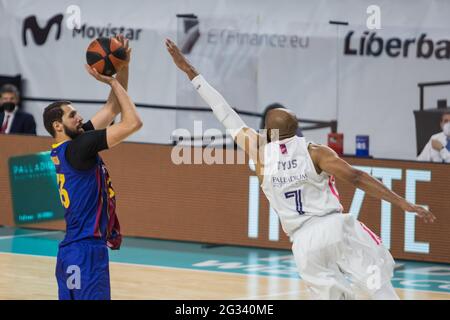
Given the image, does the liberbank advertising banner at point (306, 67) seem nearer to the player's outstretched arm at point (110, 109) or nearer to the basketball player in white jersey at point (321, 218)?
the player's outstretched arm at point (110, 109)

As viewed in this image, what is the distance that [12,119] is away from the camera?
17.4m

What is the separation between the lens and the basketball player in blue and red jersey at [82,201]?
28.1 ft

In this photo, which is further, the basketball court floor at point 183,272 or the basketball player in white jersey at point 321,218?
the basketball court floor at point 183,272

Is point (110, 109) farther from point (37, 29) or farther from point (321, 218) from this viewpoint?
point (37, 29)

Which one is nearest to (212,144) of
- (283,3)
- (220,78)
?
(220,78)

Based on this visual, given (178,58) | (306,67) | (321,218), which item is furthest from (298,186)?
(306,67)

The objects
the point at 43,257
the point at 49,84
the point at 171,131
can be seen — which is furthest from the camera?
the point at 49,84

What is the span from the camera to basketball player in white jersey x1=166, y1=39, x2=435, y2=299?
8.82 m

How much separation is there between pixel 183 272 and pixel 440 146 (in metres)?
4.28

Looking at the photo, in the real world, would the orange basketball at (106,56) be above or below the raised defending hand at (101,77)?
above

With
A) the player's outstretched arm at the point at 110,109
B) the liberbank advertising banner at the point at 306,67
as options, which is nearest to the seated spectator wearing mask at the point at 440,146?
the liberbank advertising banner at the point at 306,67

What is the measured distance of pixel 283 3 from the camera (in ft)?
58.1

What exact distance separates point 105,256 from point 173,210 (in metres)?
7.33

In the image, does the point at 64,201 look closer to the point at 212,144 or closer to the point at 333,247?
the point at 333,247
